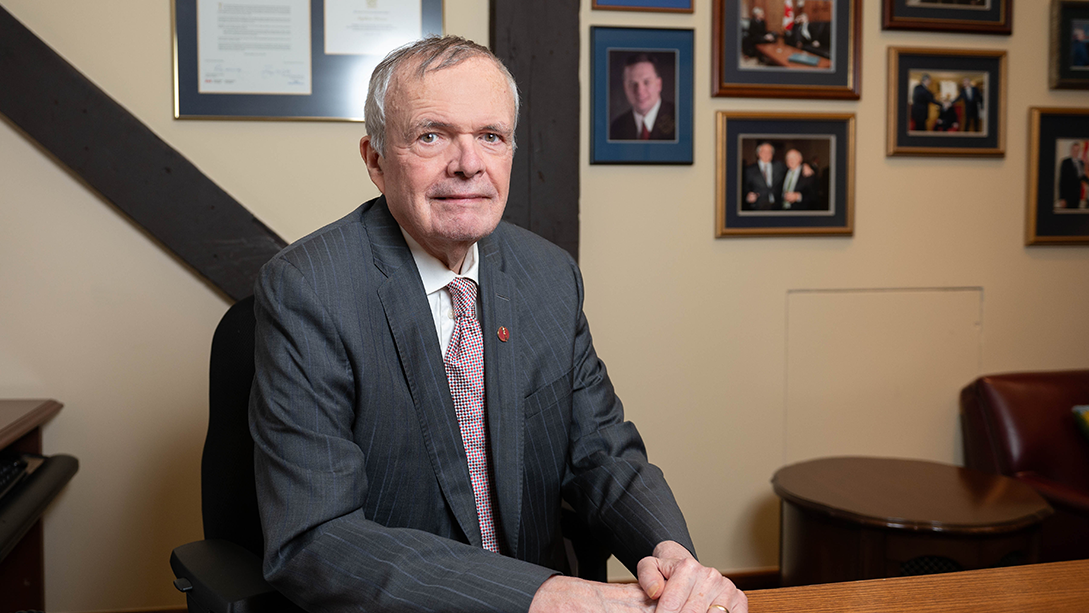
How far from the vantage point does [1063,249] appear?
2977 millimetres

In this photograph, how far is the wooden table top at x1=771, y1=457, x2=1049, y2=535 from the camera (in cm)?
202

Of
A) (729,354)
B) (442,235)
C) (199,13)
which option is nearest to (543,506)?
(442,235)

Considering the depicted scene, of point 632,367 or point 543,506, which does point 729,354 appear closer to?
point 632,367

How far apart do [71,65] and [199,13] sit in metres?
0.40

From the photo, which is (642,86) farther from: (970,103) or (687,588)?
(687,588)

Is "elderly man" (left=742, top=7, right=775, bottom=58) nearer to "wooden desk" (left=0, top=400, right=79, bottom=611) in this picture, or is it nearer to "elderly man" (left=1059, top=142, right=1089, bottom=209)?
"elderly man" (left=1059, top=142, right=1089, bottom=209)

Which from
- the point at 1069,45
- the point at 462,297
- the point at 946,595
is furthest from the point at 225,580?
the point at 1069,45

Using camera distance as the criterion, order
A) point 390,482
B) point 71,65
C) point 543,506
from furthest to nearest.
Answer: point 71,65 → point 543,506 → point 390,482

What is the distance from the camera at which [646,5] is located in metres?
2.62

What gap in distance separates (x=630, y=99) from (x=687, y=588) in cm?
190

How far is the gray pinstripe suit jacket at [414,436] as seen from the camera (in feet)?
3.62

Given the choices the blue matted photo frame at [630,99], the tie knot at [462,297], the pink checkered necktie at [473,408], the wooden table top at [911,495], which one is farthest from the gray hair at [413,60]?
the wooden table top at [911,495]

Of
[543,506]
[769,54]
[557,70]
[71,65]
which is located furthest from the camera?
[769,54]

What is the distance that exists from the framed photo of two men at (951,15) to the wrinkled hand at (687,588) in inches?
93.1
